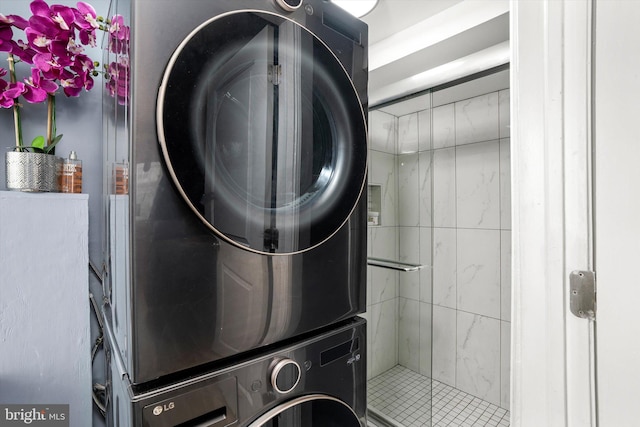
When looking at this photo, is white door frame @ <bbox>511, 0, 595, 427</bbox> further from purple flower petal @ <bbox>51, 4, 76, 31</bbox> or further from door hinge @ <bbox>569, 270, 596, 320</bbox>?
purple flower petal @ <bbox>51, 4, 76, 31</bbox>

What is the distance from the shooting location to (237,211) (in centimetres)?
66

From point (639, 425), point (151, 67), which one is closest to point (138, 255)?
point (151, 67)

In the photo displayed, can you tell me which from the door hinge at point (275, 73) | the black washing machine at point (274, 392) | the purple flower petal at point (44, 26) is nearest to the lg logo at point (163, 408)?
the black washing machine at point (274, 392)

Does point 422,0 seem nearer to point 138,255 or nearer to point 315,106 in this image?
point 315,106

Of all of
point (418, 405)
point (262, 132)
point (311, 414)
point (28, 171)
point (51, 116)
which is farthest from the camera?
point (418, 405)

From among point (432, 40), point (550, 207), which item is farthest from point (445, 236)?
point (550, 207)

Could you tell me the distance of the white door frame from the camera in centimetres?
74

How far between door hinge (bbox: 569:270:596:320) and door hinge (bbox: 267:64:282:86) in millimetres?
841

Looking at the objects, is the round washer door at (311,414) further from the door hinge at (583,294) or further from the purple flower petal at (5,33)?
the purple flower petal at (5,33)

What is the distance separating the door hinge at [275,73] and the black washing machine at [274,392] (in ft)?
2.07

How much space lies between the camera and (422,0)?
1373 millimetres

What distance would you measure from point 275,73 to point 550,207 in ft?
2.49

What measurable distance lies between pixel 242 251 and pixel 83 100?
1009 mm

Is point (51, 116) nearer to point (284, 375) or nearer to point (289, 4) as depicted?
point (289, 4)
